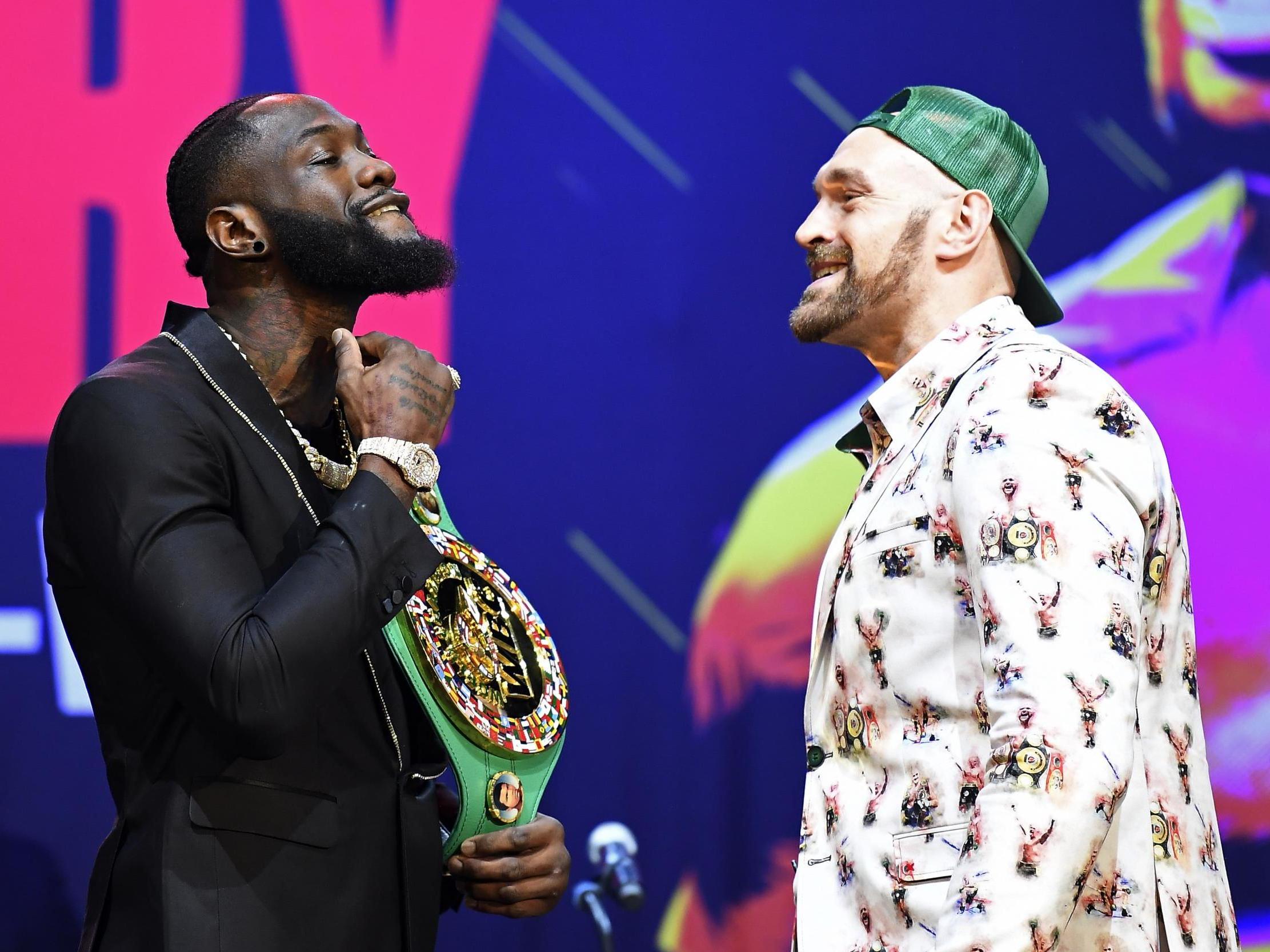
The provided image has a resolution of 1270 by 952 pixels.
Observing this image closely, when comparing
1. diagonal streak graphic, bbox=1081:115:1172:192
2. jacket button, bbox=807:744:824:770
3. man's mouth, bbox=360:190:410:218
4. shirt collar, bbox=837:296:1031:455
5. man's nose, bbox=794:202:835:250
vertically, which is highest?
diagonal streak graphic, bbox=1081:115:1172:192

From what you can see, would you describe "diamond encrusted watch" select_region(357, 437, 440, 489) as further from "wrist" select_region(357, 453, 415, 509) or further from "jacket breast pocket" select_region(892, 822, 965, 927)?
"jacket breast pocket" select_region(892, 822, 965, 927)

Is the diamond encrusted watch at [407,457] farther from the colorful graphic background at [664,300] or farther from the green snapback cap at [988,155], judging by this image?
the colorful graphic background at [664,300]

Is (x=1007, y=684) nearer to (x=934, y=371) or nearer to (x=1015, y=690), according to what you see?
(x=1015, y=690)

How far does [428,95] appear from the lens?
3258 mm

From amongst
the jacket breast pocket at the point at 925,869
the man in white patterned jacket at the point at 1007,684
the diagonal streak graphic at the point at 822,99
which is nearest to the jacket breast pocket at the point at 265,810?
the man in white patterned jacket at the point at 1007,684

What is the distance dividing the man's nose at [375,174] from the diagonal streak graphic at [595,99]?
1.09 meters

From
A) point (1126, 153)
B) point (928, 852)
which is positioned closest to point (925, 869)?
point (928, 852)

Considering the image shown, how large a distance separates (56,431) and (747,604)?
1.75 m

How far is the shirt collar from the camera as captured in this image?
75.3 inches

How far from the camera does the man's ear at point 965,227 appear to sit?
2143 mm

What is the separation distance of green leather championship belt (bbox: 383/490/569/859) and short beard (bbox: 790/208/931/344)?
608 millimetres

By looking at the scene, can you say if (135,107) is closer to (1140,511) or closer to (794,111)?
(794,111)

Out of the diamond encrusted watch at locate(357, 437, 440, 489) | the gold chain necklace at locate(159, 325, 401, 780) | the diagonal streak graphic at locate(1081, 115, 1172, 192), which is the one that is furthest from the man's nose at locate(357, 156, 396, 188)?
the diagonal streak graphic at locate(1081, 115, 1172, 192)

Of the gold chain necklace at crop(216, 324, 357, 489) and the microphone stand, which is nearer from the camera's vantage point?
the gold chain necklace at crop(216, 324, 357, 489)
